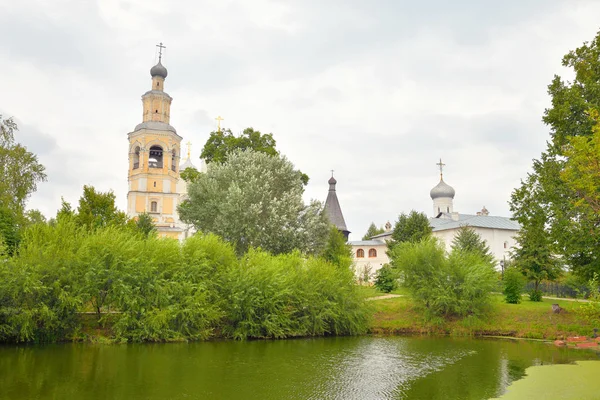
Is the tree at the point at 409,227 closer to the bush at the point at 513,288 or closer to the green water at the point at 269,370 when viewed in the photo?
the bush at the point at 513,288

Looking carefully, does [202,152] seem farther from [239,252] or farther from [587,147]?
[587,147]

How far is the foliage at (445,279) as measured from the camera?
1009 inches

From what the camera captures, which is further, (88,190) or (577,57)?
(88,190)

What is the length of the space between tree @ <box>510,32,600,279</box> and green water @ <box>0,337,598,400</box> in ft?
14.0

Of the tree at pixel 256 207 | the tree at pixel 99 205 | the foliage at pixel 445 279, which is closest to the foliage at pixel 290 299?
the tree at pixel 256 207

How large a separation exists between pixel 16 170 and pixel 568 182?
27.2 m

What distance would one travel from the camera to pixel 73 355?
1658cm

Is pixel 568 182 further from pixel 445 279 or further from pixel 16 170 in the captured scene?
pixel 16 170

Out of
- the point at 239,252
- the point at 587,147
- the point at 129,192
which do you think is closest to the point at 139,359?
the point at 239,252

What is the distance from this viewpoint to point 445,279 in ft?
86.7

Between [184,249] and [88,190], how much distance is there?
13021mm

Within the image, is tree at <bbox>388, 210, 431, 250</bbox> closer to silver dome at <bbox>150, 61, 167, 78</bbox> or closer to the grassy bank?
the grassy bank

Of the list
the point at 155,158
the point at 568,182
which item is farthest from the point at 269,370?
the point at 155,158

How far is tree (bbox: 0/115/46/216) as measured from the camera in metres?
29.0
